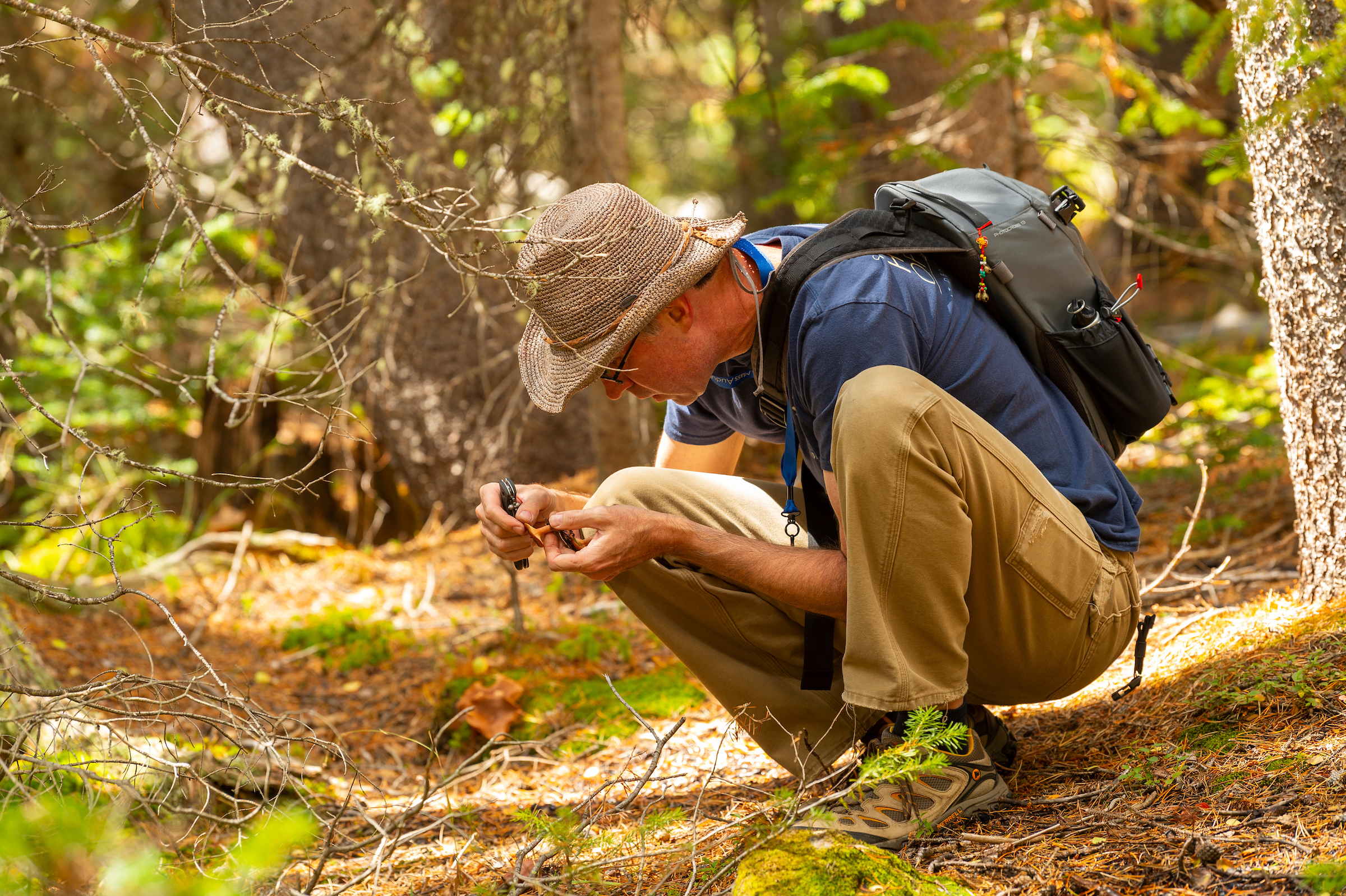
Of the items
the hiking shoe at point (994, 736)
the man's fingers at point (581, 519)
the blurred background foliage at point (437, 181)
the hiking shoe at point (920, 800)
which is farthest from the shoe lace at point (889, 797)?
the blurred background foliage at point (437, 181)

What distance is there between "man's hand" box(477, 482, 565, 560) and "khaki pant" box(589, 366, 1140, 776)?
0.26m

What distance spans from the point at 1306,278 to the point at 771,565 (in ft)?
5.33

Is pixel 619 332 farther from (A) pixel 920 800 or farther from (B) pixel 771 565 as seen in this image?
(A) pixel 920 800

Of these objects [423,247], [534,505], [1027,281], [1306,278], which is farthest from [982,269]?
[423,247]

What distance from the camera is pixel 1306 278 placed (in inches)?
99.7

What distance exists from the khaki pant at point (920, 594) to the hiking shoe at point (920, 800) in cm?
19

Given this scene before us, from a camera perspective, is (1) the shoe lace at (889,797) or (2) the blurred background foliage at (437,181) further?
(2) the blurred background foliage at (437,181)

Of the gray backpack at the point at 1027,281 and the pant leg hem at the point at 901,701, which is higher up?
the gray backpack at the point at 1027,281

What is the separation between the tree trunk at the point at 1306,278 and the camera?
2428mm

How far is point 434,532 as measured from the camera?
5.67 m

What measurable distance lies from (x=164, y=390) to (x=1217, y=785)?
6702 mm

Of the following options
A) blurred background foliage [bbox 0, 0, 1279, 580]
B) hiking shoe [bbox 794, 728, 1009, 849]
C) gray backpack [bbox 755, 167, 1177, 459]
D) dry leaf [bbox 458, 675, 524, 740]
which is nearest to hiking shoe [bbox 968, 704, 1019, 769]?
hiking shoe [bbox 794, 728, 1009, 849]

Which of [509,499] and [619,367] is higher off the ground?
[619,367]

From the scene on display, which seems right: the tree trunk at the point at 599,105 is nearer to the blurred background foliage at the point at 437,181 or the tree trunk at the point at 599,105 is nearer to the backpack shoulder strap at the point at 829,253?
the blurred background foliage at the point at 437,181
